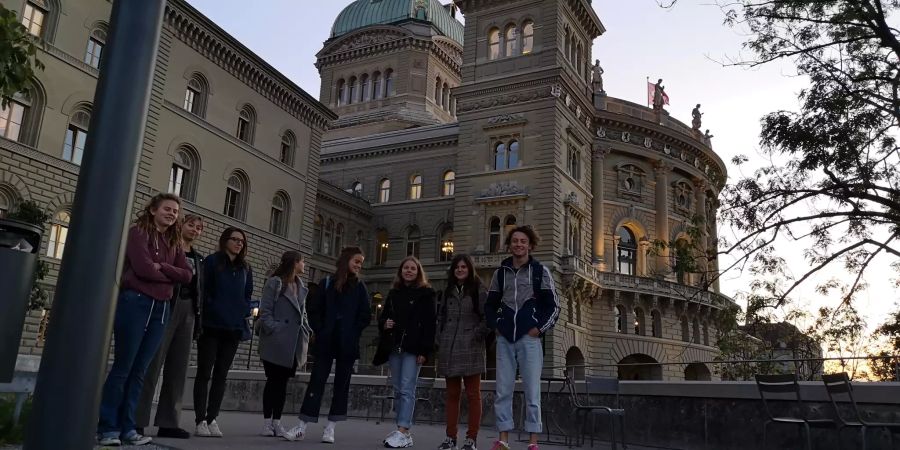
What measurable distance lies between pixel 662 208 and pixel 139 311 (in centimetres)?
3821

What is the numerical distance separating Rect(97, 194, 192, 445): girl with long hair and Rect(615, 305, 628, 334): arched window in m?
33.7

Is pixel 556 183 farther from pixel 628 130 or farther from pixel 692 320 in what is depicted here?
pixel 692 320

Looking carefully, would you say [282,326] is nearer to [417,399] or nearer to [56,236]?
[417,399]

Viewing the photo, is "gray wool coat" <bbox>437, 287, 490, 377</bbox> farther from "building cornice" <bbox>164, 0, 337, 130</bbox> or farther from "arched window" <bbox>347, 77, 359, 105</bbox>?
"arched window" <bbox>347, 77, 359, 105</bbox>

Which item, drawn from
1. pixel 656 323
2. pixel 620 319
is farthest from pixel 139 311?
pixel 656 323

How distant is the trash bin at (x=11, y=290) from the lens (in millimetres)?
3205

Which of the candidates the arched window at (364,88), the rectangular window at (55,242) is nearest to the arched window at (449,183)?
the arched window at (364,88)

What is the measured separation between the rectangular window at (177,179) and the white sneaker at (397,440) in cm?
2220

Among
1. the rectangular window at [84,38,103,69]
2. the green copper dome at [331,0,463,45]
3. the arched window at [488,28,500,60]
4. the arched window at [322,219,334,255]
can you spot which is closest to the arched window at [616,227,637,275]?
the arched window at [488,28,500,60]

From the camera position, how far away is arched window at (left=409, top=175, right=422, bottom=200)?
136 feet

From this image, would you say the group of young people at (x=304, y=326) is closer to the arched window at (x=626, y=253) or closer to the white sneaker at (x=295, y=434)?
the white sneaker at (x=295, y=434)

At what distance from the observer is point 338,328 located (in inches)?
294

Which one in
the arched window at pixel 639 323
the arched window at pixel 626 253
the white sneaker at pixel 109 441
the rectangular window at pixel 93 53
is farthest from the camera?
the arched window at pixel 626 253

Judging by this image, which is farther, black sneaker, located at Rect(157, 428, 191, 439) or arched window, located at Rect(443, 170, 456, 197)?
arched window, located at Rect(443, 170, 456, 197)
